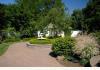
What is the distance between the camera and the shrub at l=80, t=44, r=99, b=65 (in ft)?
44.6

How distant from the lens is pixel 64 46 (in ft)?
53.1

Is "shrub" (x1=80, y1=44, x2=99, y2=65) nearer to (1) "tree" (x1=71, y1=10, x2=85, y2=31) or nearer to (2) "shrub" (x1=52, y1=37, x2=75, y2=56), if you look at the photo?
(2) "shrub" (x1=52, y1=37, x2=75, y2=56)

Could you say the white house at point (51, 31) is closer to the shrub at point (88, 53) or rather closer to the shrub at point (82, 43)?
the shrub at point (82, 43)

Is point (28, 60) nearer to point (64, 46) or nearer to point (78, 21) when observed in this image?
point (64, 46)

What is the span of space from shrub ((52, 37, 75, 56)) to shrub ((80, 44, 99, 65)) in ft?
6.31

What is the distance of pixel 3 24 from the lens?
137ft

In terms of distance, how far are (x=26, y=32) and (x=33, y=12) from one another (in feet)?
29.3

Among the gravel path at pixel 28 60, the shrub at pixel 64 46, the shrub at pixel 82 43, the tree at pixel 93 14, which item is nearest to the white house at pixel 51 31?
the tree at pixel 93 14

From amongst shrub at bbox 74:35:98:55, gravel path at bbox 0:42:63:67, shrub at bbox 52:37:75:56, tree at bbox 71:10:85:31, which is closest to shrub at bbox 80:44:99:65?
shrub at bbox 74:35:98:55

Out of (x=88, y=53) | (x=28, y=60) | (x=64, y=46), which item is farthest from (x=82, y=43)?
(x=28, y=60)

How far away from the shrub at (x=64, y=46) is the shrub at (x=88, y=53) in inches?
75.7

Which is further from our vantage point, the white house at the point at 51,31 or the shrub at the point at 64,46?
the white house at the point at 51,31

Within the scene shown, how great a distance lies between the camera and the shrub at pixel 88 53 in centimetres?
1359

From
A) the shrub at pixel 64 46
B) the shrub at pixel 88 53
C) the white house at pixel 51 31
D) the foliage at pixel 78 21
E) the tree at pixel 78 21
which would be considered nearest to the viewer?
the shrub at pixel 88 53
